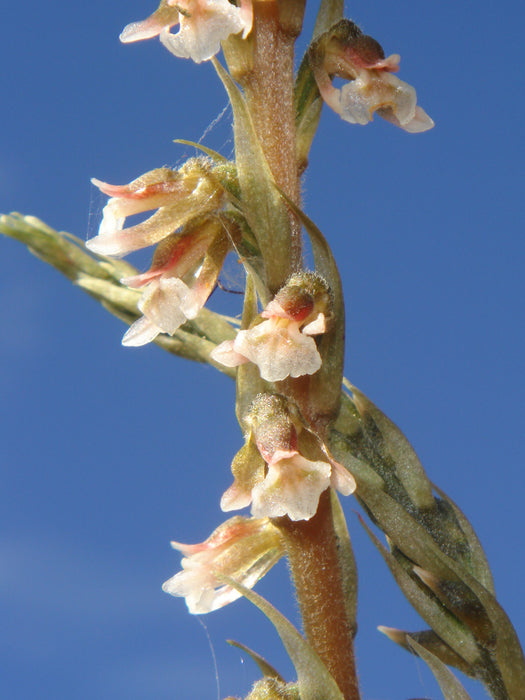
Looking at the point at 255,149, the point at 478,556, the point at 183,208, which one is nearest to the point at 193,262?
the point at 183,208

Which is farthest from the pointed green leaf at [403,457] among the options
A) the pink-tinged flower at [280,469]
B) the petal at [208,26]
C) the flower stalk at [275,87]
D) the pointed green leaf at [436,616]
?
the petal at [208,26]

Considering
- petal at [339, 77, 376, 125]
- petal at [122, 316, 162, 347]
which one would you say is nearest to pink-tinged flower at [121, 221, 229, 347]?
petal at [122, 316, 162, 347]

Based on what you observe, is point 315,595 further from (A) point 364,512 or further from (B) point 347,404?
(B) point 347,404

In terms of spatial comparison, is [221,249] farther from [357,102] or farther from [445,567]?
[445,567]

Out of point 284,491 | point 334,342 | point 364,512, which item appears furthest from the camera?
point 364,512

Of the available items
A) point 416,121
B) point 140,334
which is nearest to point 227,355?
point 140,334

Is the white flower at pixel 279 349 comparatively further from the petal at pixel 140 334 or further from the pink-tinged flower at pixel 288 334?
the petal at pixel 140 334

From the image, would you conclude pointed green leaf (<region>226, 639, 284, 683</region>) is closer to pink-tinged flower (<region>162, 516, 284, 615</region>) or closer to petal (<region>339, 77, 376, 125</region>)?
pink-tinged flower (<region>162, 516, 284, 615</region>)

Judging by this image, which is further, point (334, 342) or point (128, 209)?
point (128, 209)
